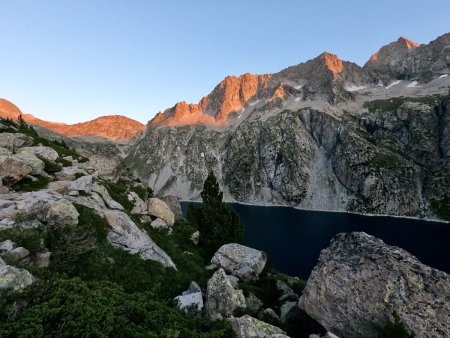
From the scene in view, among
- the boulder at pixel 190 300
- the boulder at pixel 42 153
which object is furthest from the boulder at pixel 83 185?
the boulder at pixel 190 300

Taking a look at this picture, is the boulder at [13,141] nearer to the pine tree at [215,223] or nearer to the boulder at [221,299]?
the pine tree at [215,223]

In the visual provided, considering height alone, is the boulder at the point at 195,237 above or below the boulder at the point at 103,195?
below

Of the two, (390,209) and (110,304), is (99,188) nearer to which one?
(110,304)

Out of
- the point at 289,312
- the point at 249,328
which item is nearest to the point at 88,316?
the point at 249,328

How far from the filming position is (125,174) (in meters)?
53.7

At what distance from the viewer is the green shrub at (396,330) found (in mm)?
16266

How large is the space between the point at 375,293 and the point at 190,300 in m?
12.0

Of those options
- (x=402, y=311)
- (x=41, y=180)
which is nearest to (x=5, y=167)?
(x=41, y=180)

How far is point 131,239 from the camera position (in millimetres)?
25109

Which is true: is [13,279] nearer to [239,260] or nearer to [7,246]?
[7,246]

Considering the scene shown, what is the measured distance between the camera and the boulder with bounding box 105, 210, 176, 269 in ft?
79.0

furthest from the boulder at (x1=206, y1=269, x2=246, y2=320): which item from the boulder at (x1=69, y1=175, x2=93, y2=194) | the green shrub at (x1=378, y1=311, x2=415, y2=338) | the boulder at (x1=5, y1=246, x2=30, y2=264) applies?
the boulder at (x1=69, y1=175, x2=93, y2=194)

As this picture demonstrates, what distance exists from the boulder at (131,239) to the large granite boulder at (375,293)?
39.1 ft

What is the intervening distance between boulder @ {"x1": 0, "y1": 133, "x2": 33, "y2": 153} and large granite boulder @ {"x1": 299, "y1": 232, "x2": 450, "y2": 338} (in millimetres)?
33949
